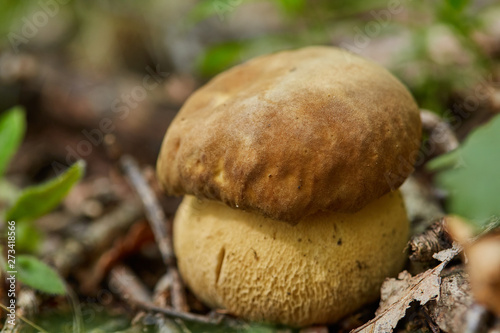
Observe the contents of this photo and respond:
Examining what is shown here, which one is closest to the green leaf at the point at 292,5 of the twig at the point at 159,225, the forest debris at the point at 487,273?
the twig at the point at 159,225

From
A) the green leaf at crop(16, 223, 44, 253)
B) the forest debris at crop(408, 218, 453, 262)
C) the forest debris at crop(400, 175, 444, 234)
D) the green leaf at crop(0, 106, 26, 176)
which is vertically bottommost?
the forest debris at crop(400, 175, 444, 234)

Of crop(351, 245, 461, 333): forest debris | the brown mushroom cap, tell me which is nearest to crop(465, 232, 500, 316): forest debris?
crop(351, 245, 461, 333): forest debris

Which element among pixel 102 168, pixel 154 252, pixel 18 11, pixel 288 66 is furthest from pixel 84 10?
pixel 288 66

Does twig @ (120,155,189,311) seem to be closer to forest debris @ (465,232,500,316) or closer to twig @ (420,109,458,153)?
forest debris @ (465,232,500,316)

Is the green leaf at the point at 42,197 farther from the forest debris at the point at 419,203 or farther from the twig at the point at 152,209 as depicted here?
the forest debris at the point at 419,203

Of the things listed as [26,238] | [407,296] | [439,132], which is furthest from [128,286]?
[439,132]
